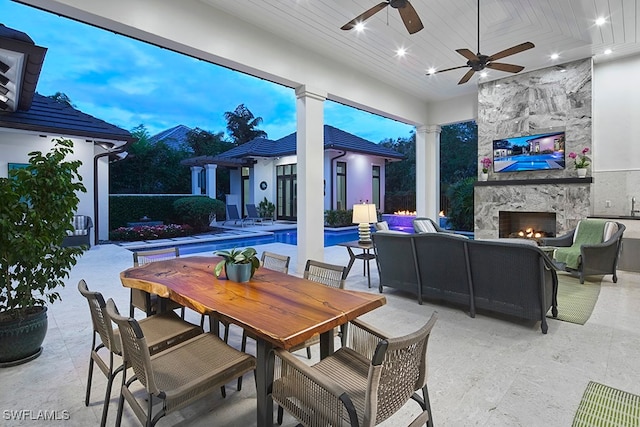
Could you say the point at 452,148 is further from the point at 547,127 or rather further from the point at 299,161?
the point at 299,161

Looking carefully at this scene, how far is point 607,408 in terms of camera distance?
1.97m

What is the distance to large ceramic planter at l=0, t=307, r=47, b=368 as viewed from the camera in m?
2.47

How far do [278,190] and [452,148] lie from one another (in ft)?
27.7

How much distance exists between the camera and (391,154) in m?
15.1

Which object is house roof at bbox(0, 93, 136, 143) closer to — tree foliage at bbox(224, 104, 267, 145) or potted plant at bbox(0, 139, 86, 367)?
potted plant at bbox(0, 139, 86, 367)

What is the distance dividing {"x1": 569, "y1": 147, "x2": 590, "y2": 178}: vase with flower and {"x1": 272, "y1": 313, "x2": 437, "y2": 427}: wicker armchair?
6.40 meters

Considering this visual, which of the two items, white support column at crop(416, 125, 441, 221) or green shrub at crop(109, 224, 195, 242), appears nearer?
white support column at crop(416, 125, 441, 221)

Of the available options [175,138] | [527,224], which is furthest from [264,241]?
[175,138]

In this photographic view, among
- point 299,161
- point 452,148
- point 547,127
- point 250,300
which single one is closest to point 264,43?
point 299,161

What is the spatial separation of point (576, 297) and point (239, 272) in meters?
4.18

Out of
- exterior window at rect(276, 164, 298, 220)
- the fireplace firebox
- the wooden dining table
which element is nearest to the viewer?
the wooden dining table

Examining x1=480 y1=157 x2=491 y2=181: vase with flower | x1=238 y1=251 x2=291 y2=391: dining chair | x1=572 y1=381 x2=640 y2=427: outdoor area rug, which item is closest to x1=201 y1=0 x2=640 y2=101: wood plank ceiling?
x1=480 y1=157 x2=491 y2=181: vase with flower

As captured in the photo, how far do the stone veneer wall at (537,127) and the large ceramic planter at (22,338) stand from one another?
7.59m

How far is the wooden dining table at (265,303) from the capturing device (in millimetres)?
1564
